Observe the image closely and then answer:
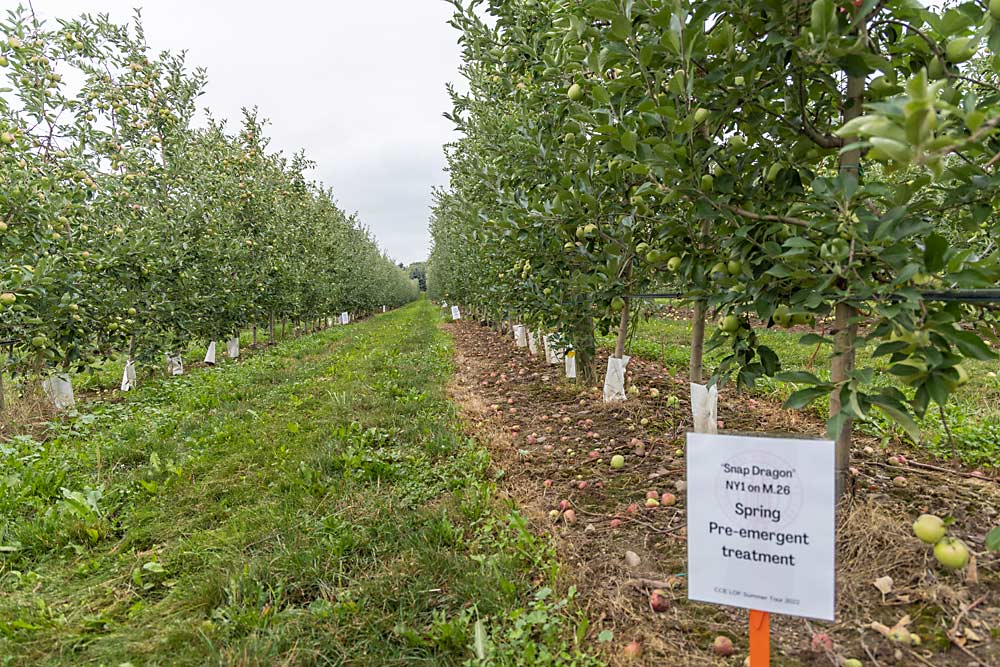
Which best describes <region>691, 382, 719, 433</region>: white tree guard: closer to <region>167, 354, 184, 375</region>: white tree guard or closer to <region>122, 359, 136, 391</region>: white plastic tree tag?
<region>122, 359, 136, 391</region>: white plastic tree tag

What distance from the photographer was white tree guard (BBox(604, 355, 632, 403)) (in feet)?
15.6

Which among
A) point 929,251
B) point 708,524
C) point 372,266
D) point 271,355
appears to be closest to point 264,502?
point 708,524

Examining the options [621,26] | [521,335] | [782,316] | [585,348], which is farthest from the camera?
[521,335]

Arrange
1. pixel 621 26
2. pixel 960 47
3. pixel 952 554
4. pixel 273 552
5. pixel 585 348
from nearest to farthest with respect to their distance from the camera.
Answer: pixel 960 47
pixel 952 554
pixel 621 26
pixel 273 552
pixel 585 348

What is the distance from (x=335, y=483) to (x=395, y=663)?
1675 millimetres

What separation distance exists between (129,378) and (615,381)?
24.8 feet

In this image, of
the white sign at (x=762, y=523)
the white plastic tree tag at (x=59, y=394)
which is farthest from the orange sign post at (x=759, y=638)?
the white plastic tree tag at (x=59, y=394)

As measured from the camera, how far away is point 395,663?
6.09 feet

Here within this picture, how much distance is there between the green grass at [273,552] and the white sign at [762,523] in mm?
639

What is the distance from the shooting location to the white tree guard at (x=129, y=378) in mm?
7414

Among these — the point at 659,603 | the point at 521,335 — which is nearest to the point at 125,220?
the point at 521,335

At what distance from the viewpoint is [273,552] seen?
101 inches

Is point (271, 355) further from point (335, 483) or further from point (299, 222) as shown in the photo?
point (335, 483)

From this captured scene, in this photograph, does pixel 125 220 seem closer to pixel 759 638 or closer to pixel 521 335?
pixel 521 335
